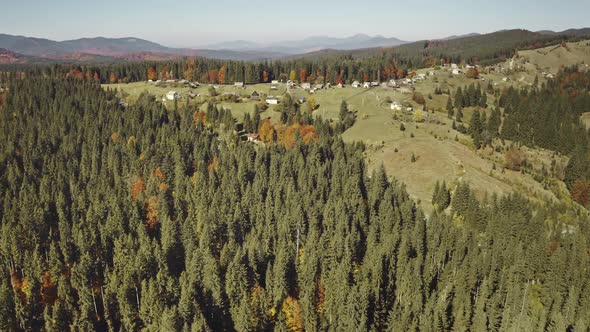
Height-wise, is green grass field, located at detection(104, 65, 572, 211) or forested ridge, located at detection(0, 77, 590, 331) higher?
green grass field, located at detection(104, 65, 572, 211)

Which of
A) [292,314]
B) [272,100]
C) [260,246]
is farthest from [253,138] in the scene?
[292,314]

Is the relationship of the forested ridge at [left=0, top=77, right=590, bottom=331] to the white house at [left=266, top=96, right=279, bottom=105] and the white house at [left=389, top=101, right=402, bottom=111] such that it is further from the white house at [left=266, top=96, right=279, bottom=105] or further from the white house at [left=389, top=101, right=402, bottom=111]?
the white house at [left=266, top=96, right=279, bottom=105]

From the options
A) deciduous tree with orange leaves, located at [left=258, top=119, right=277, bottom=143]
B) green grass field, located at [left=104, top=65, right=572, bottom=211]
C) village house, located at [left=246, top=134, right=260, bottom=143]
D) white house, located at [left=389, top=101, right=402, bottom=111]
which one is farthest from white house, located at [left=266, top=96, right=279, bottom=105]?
white house, located at [left=389, top=101, right=402, bottom=111]

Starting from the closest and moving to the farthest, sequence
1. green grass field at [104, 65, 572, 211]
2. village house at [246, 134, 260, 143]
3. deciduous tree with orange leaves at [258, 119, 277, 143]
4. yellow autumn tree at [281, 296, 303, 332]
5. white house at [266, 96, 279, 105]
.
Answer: yellow autumn tree at [281, 296, 303, 332]
green grass field at [104, 65, 572, 211]
deciduous tree with orange leaves at [258, 119, 277, 143]
village house at [246, 134, 260, 143]
white house at [266, 96, 279, 105]

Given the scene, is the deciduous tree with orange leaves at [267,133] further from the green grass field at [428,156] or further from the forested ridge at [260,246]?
the green grass field at [428,156]

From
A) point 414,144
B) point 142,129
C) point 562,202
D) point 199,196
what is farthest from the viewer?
point 142,129

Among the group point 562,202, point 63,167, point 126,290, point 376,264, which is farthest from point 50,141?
point 562,202

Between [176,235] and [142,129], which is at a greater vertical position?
[142,129]

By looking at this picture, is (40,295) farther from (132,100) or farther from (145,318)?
(132,100)

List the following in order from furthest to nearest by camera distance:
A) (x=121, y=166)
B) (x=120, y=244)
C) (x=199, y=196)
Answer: (x=121, y=166), (x=199, y=196), (x=120, y=244)
